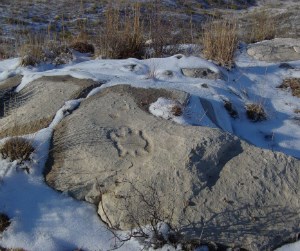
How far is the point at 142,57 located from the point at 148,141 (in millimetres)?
3045

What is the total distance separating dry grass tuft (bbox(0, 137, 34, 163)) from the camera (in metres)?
3.55

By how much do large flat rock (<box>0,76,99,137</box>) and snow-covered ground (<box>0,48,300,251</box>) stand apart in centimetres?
14

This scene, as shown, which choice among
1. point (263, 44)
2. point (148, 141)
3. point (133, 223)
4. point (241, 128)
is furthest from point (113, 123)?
point (263, 44)

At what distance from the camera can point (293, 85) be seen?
18.5 ft

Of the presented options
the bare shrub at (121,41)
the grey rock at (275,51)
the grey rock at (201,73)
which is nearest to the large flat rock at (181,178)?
the grey rock at (201,73)

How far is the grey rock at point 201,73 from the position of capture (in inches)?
216

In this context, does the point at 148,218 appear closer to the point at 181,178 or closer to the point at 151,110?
the point at 181,178

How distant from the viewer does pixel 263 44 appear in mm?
7094

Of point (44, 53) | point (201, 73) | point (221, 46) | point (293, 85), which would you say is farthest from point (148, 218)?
point (44, 53)

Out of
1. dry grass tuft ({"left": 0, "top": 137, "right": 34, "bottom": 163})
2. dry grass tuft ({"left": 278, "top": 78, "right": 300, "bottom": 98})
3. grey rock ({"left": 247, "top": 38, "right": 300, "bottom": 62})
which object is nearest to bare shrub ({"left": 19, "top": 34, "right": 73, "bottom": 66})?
dry grass tuft ({"left": 0, "top": 137, "right": 34, "bottom": 163})

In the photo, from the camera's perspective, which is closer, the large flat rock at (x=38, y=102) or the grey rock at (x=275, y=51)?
the large flat rock at (x=38, y=102)

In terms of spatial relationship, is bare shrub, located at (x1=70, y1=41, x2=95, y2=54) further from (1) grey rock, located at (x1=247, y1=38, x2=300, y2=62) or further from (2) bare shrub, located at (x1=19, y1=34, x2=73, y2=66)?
(1) grey rock, located at (x1=247, y1=38, x2=300, y2=62)

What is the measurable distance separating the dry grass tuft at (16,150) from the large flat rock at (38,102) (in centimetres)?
35

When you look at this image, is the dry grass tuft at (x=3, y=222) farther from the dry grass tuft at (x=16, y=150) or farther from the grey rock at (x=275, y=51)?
the grey rock at (x=275, y=51)
